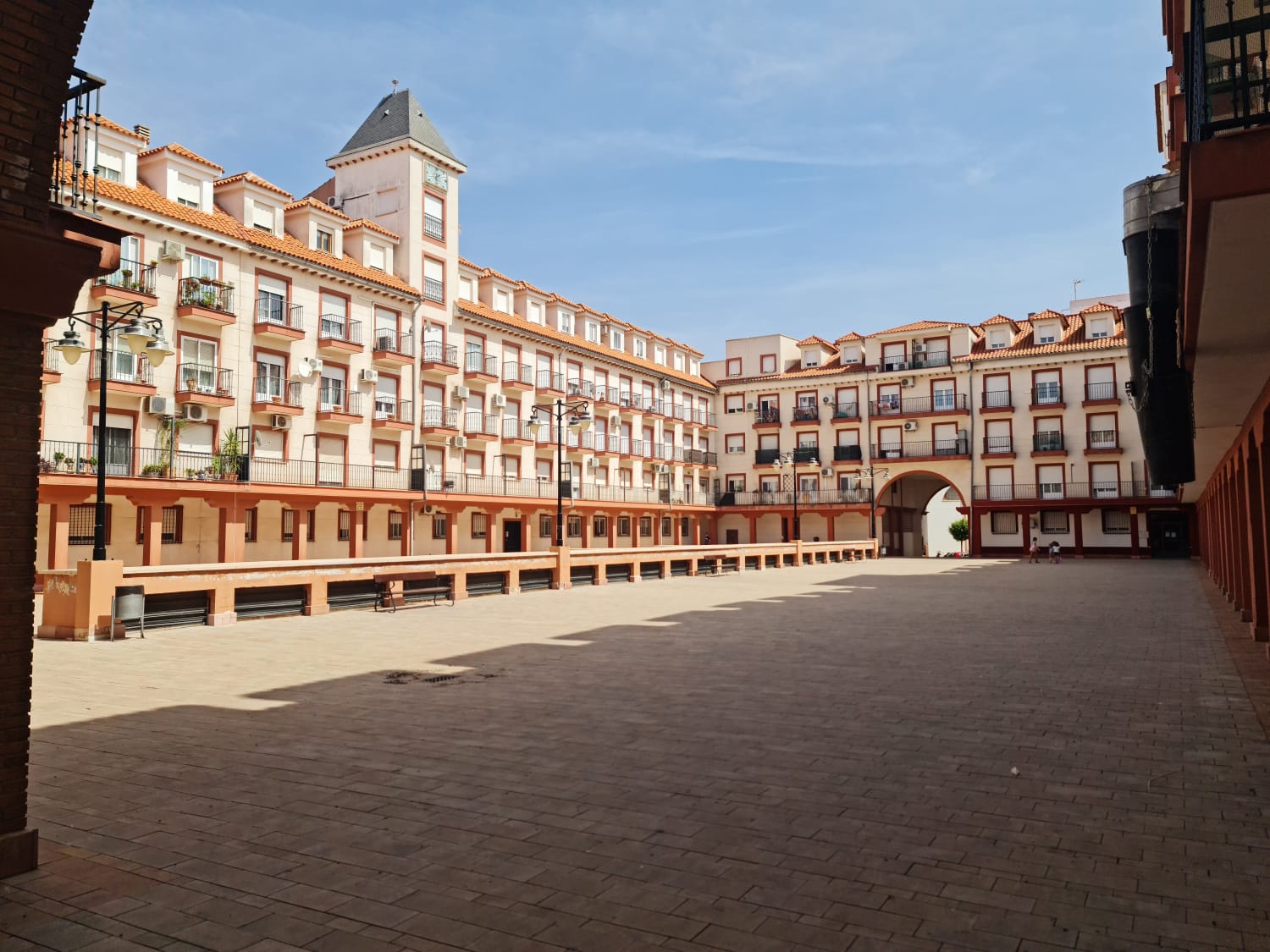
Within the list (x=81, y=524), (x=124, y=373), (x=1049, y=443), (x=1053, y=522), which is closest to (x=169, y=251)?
(x=124, y=373)

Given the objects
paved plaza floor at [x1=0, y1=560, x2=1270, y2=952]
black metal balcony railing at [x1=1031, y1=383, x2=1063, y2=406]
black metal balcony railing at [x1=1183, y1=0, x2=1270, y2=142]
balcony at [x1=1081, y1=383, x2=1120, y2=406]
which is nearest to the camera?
paved plaza floor at [x1=0, y1=560, x2=1270, y2=952]

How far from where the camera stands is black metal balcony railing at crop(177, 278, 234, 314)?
28.6 m

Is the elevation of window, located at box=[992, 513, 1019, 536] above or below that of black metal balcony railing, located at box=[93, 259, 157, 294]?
below

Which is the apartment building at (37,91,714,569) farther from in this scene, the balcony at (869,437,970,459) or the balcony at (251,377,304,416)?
the balcony at (869,437,970,459)

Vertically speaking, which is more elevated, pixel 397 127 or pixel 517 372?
pixel 397 127

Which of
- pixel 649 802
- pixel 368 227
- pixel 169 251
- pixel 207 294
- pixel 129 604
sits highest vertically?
pixel 368 227

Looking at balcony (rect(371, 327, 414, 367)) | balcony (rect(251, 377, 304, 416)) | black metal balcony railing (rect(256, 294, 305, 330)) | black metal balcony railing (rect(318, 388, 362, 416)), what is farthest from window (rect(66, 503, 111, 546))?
balcony (rect(371, 327, 414, 367))

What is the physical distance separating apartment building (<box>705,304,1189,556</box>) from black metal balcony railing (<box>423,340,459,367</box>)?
18.8 metres

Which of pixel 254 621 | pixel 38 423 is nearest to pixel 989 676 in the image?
pixel 38 423

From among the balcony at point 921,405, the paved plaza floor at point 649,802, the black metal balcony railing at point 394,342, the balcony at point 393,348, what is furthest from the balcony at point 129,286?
the balcony at point 921,405

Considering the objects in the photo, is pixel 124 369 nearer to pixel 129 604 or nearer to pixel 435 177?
pixel 129 604

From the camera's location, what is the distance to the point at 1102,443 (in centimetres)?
4888

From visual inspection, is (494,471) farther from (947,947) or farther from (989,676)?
(947,947)

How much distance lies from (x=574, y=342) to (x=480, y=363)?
7956 mm
